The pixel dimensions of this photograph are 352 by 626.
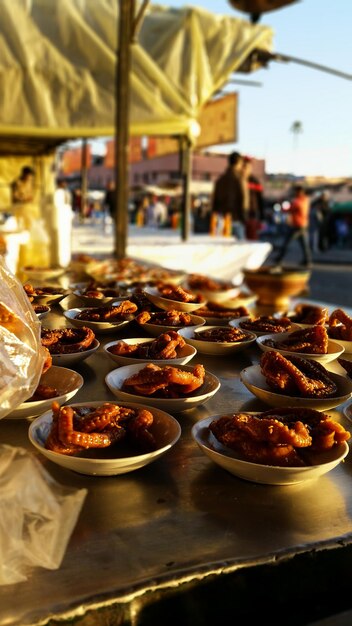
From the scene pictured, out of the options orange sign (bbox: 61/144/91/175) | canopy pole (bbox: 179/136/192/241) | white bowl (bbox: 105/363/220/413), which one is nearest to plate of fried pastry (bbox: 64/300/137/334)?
white bowl (bbox: 105/363/220/413)

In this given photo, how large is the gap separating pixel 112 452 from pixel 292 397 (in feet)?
1.75

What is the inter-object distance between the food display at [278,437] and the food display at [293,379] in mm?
222

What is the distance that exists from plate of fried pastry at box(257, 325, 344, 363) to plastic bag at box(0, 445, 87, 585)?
3.24 ft

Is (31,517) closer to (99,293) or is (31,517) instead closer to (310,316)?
(99,293)

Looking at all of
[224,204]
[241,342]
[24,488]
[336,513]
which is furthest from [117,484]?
[224,204]

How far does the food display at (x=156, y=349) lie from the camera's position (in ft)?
5.52

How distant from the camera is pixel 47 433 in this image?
117 cm

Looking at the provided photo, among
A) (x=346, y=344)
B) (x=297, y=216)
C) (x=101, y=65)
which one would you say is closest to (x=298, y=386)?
(x=346, y=344)

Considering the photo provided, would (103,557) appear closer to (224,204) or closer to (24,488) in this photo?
(24,488)

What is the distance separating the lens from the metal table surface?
81 centimetres

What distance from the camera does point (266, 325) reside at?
222cm

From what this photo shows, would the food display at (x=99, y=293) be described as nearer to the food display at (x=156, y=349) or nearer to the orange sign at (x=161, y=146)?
the food display at (x=156, y=349)

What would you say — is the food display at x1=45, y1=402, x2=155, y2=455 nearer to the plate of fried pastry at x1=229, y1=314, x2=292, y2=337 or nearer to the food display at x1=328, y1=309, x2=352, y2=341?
the plate of fried pastry at x1=229, y1=314, x2=292, y2=337

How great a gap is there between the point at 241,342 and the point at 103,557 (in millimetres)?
1169
